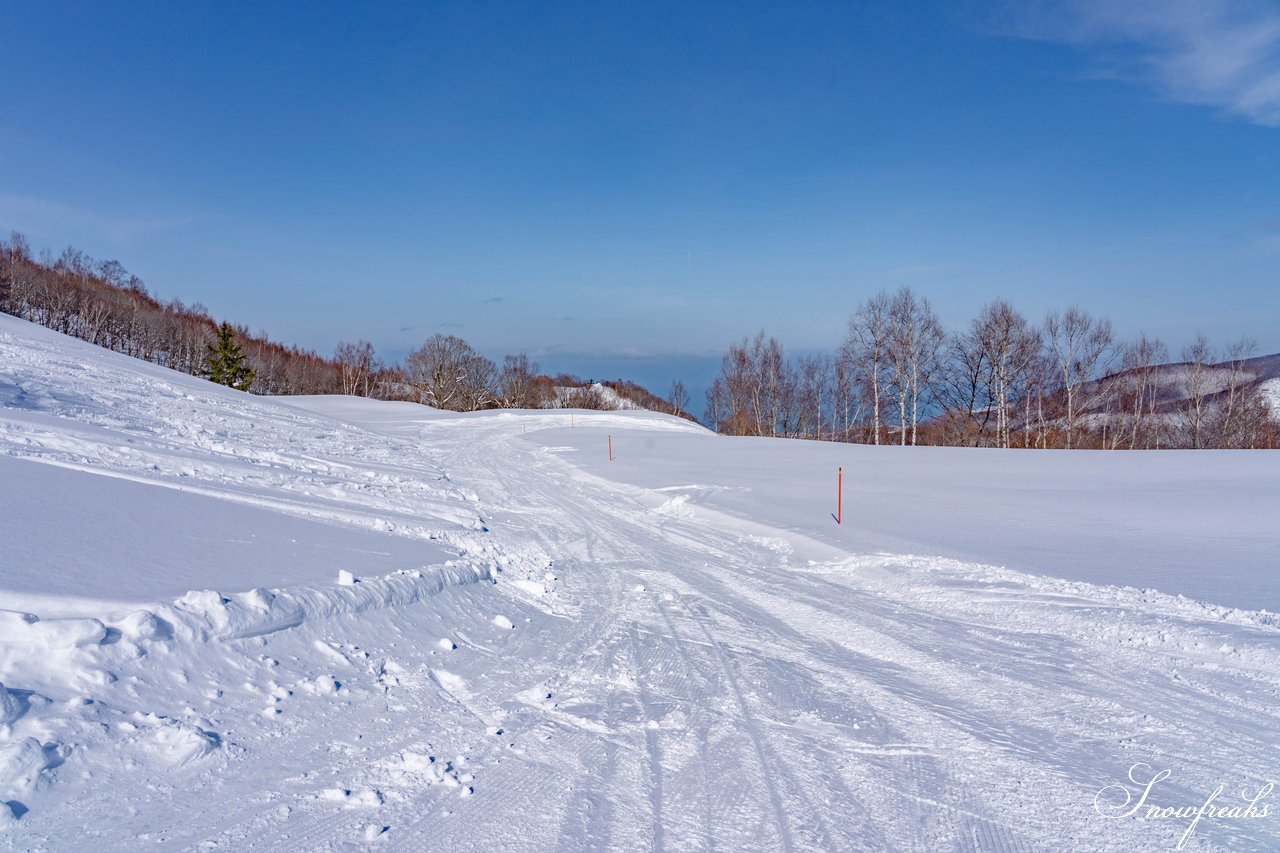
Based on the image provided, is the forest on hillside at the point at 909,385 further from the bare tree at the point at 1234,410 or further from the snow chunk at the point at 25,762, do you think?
the snow chunk at the point at 25,762

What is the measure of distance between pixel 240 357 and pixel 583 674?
66.8 meters

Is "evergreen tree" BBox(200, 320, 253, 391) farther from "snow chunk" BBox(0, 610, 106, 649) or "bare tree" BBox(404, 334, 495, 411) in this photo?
"snow chunk" BBox(0, 610, 106, 649)

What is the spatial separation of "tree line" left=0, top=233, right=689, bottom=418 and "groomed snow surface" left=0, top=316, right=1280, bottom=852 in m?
58.7

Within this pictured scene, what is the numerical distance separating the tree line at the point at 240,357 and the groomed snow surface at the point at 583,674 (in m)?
58.7

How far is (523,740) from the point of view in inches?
154

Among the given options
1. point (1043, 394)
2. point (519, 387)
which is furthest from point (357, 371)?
point (1043, 394)

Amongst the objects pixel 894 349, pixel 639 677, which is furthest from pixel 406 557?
pixel 894 349

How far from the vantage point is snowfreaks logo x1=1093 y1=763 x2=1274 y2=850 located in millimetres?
3287

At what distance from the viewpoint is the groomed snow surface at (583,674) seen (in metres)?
3.09

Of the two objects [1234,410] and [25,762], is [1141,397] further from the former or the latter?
[25,762]

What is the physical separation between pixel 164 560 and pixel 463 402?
2545 inches

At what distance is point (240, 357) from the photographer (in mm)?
59594

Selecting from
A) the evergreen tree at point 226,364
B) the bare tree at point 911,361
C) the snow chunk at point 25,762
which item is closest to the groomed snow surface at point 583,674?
the snow chunk at point 25,762


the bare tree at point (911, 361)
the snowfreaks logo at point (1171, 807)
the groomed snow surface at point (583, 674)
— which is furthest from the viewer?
the bare tree at point (911, 361)
